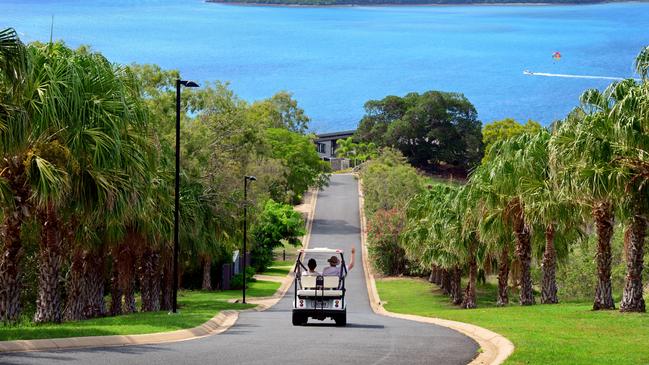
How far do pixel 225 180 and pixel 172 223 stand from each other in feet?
89.7

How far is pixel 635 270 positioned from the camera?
98.0 feet

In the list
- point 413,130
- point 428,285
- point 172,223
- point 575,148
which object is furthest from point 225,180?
point 413,130

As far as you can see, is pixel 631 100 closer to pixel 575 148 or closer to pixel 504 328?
pixel 575 148

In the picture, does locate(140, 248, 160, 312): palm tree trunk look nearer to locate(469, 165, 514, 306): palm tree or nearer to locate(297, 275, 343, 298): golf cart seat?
locate(469, 165, 514, 306): palm tree

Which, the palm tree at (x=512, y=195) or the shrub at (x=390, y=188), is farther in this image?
the shrub at (x=390, y=188)

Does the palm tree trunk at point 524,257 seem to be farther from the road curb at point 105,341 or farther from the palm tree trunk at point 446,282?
the palm tree trunk at point 446,282

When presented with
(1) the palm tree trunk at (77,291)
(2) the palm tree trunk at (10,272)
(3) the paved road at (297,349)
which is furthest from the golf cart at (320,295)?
(1) the palm tree trunk at (77,291)

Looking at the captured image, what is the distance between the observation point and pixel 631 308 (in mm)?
29688

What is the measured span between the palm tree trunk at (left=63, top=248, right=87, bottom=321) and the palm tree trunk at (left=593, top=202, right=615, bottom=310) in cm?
1580

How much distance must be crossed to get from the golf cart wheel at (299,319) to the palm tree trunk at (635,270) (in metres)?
9.26

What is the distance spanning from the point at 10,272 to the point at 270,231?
189ft

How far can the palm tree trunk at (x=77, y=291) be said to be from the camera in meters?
31.6

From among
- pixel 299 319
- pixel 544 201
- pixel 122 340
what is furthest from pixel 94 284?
pixel 122 340

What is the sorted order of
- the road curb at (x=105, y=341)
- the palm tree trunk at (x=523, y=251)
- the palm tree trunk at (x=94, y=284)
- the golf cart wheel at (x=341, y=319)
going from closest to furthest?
the road curb at (x=105, y=341)
the golf cart wheel at (x=341, y=319)
the palm tree trunk at (x=94, y=284)
the palm tree trunk at (x=523, y=251)
